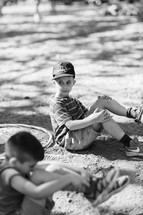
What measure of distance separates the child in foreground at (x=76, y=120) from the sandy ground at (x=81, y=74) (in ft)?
0.43

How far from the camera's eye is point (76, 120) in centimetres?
428

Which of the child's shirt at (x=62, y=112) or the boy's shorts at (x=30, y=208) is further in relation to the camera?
the child's shirt at (x=62, y=112)

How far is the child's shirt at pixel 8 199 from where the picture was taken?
2.81 metres

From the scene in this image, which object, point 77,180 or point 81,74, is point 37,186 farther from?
point 81,74

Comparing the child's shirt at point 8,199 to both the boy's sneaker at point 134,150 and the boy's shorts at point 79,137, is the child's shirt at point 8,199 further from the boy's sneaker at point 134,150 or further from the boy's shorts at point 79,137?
the boy's sneaker at point 134,150

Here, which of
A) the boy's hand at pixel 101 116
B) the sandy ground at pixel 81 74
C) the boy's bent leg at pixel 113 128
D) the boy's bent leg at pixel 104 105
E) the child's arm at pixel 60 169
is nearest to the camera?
the child's arm at pixel 60 169

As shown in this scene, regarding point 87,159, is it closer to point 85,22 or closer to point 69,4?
point 85,22

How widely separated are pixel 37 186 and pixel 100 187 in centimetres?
42

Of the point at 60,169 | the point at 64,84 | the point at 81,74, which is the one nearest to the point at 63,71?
the point at 64,84

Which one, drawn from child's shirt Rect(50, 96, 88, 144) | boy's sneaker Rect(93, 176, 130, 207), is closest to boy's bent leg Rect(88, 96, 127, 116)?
child's shirt Rect(50, 96, 88, 144)

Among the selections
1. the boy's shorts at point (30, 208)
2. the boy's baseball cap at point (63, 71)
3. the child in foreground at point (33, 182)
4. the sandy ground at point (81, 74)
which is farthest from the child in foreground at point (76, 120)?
the boy's shorts at point (30, 208)

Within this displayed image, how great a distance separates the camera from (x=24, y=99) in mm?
6258

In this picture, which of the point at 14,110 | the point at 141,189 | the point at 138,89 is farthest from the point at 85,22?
the point at 141,189

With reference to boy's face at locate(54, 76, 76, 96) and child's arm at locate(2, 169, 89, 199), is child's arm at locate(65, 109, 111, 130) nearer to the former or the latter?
boy's face at locate(54, 76, 76, 96)
